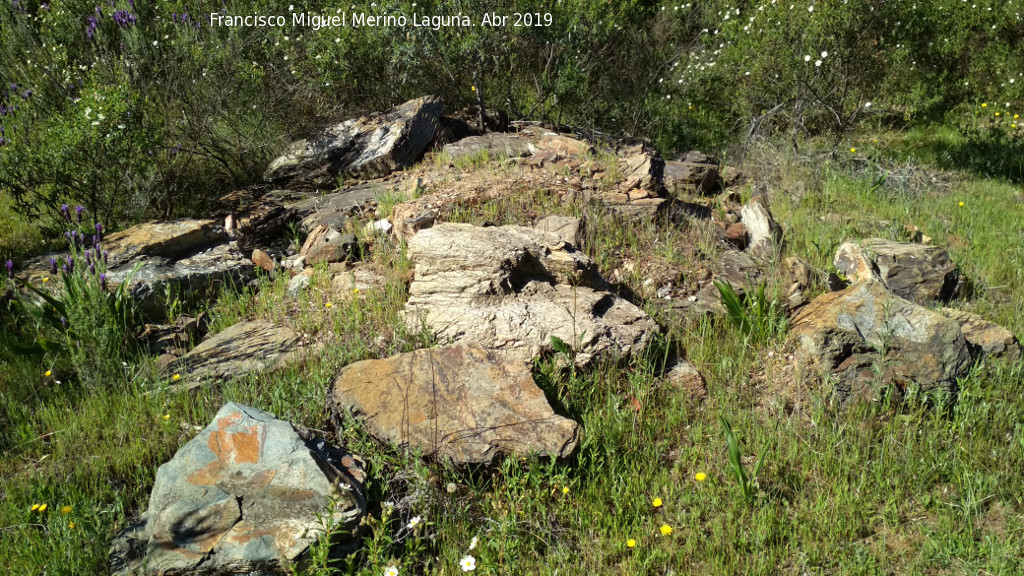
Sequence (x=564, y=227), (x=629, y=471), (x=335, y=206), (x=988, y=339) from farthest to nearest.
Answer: (x=335, y=206)
(x=564, y=227)
(x=988, y=339)
(x=629, y=471)

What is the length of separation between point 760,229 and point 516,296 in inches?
91.8

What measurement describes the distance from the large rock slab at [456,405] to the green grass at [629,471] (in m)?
0.09

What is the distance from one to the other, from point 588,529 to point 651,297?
2068 millimetres

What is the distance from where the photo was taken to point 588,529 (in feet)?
10.4

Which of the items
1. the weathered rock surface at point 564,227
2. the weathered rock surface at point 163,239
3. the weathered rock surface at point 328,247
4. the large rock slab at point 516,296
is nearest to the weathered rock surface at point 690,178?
the weathered rock surface at point 564,227

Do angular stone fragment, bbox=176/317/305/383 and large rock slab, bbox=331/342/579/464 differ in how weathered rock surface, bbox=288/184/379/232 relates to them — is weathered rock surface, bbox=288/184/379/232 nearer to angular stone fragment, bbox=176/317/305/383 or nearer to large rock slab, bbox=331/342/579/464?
angular stone fragment, bbox=176/317/305/383

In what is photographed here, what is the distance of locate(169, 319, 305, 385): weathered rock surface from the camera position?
13.5 ft

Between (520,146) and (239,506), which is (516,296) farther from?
(520,146)

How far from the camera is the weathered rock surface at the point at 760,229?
547 cm

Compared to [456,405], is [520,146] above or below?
above

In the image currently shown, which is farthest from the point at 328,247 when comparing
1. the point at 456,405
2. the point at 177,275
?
the point at 456,405

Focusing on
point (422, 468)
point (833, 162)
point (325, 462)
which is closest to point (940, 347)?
point (422, 468)

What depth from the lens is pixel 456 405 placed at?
3.55 m

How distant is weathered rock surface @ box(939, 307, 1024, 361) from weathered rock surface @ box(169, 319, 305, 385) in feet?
12.3
